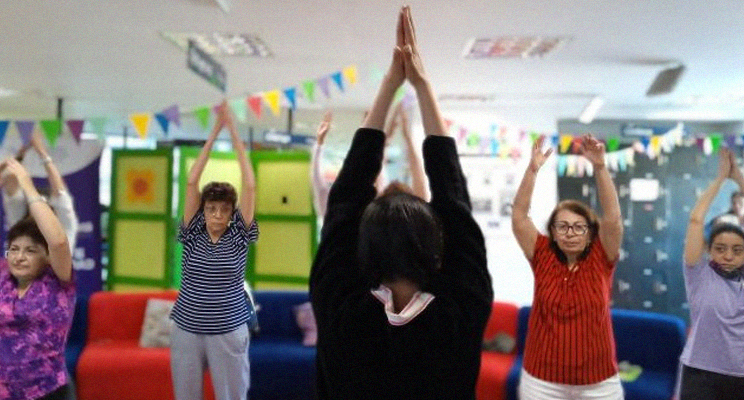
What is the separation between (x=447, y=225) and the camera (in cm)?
112

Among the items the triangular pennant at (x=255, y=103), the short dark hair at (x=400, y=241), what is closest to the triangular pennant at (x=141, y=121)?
the triangular pennant at (x=255, y=103)

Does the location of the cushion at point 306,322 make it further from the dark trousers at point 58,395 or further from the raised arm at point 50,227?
the raised arm at point 50,227

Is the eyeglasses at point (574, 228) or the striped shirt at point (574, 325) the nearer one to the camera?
the striped shirt at point (574, 325)

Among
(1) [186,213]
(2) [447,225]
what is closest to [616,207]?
(2) [447,225]

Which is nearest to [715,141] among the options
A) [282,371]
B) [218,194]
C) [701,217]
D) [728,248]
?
[701,217]

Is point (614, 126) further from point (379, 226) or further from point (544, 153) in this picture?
point (379, 226)

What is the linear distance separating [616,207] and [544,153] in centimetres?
36

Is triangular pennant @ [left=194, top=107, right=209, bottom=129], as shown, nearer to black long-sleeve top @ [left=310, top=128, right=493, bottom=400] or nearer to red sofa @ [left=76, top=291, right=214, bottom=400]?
red sofa @ [left=76, top=291, right=214, bottom=400]

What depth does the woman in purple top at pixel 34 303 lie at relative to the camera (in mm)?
2072

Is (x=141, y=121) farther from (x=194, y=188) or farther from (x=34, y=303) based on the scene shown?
(x=34, y=303)

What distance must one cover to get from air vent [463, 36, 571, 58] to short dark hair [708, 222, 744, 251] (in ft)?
8.14

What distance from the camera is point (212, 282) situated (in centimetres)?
251

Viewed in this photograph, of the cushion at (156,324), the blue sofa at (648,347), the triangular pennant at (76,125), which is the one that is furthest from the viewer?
the cushion at (156,324)

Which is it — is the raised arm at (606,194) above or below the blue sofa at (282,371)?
above
